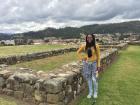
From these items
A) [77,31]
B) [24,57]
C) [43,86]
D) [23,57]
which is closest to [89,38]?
[43,86]

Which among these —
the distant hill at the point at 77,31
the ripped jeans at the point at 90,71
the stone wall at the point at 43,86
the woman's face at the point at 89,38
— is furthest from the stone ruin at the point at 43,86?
the distant hill at the point at 77,31

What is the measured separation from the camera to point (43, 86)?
8445 millimetres

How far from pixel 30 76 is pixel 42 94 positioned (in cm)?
83

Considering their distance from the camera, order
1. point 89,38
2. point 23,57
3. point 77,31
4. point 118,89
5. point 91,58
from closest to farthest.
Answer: point 89,38
point 91,58
point 118,89
point 23,57
point 77,31

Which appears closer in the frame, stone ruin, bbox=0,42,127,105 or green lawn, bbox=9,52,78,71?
stone ruin, bbox=0,42,127,105

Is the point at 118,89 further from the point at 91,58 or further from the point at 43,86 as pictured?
the point at 43,86

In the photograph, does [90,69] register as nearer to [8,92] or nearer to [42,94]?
[42,94]

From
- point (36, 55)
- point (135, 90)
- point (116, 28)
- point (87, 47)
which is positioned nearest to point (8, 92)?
point (87, 47)

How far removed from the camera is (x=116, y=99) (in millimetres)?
10273

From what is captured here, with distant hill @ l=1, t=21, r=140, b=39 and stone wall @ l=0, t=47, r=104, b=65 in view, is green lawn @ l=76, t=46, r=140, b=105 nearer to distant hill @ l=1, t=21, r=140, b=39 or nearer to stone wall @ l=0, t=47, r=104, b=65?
stone wall @ l=0, t=47, r=104, b=65

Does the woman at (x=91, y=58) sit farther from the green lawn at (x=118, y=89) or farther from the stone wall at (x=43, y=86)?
the green lawn at (x=118, y=89)

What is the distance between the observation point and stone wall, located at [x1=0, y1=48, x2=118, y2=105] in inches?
325

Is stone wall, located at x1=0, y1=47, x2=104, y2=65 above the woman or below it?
below

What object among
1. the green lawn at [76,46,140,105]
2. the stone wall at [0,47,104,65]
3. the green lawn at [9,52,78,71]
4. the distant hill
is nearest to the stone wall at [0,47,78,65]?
the stone wall at [0,47,104,65]
